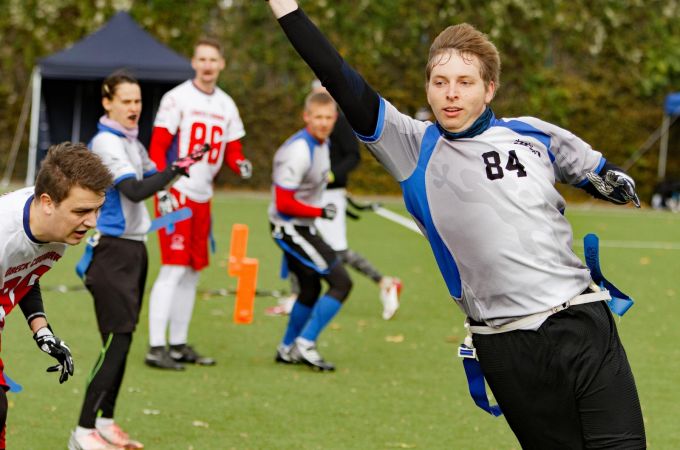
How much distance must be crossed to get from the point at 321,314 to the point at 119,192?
2.23 m

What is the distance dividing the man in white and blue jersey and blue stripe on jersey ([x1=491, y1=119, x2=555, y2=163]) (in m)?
0.02

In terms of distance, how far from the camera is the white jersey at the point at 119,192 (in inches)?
248

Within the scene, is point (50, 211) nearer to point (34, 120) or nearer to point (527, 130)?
point (527, 130)

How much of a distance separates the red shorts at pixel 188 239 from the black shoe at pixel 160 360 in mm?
652

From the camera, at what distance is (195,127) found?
8.34m

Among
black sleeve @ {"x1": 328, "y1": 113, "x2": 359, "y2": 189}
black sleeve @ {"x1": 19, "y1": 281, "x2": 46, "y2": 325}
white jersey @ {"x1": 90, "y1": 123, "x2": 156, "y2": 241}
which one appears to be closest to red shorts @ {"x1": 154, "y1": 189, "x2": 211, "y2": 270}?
white jersey @ {"x1": 90, "y1": 123, "x2": 156, "y2": 241}

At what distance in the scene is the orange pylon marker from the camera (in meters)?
8.77

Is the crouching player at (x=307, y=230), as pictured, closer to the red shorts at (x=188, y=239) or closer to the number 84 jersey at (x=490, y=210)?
the red shorts at (x=188, y=239)

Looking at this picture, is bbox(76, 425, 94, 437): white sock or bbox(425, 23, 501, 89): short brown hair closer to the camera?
bbox(425, 23, 501, 89): short brown hair

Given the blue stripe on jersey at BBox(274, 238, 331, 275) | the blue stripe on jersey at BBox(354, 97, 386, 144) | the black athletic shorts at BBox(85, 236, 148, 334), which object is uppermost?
the blue stripe on jersey at BBox(354, 97, 386, 144)

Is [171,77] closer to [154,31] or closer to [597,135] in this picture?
[154,31]

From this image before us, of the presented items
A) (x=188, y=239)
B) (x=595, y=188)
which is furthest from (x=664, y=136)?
(x=595, y=188)

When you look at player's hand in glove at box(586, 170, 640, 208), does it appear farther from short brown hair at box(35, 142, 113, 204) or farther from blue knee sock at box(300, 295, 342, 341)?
blue knee sock at box(300, 295, 342, 341)

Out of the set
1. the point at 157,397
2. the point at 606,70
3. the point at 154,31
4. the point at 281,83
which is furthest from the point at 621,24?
the point at 157,397
